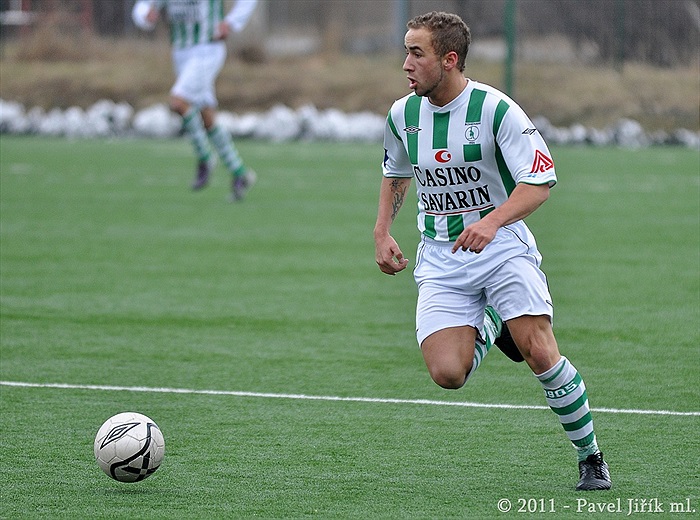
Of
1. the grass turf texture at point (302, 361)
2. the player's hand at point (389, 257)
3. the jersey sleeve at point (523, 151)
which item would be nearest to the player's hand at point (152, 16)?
the grass turf texture at point (302, 361)

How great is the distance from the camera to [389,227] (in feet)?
17.9

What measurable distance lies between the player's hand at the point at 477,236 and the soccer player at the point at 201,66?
32.1 feet

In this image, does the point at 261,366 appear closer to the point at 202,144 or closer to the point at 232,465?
the point at 232,465

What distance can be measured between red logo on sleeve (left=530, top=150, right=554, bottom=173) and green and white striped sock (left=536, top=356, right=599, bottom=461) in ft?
2.33

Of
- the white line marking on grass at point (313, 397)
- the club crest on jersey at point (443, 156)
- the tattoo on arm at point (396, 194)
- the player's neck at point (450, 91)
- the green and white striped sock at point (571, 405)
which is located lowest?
the white line marking on grass at point (313, 397)

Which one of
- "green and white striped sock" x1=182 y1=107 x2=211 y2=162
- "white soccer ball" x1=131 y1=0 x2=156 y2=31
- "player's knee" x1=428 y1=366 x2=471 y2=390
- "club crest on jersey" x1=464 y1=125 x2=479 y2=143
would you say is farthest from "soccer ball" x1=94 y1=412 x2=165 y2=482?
"green and white striped sock" x1=182 y1=107 x2=211 y2=162

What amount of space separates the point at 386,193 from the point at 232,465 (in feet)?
4.24

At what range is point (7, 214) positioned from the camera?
13.6 m

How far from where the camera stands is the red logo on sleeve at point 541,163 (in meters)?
4.95

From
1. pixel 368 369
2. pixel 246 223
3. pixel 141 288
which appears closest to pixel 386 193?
pixel 368 369

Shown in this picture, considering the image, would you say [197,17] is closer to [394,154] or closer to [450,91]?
[394,154]

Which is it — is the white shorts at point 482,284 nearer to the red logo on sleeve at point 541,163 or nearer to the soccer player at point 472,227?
the soccer player at point 472,227

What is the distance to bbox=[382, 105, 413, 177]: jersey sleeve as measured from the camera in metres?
5.44

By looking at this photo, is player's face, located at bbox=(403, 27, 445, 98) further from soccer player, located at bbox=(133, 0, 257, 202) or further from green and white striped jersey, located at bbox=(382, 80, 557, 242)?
soccer player, located at bbox=(133, 0, 257, 202)
